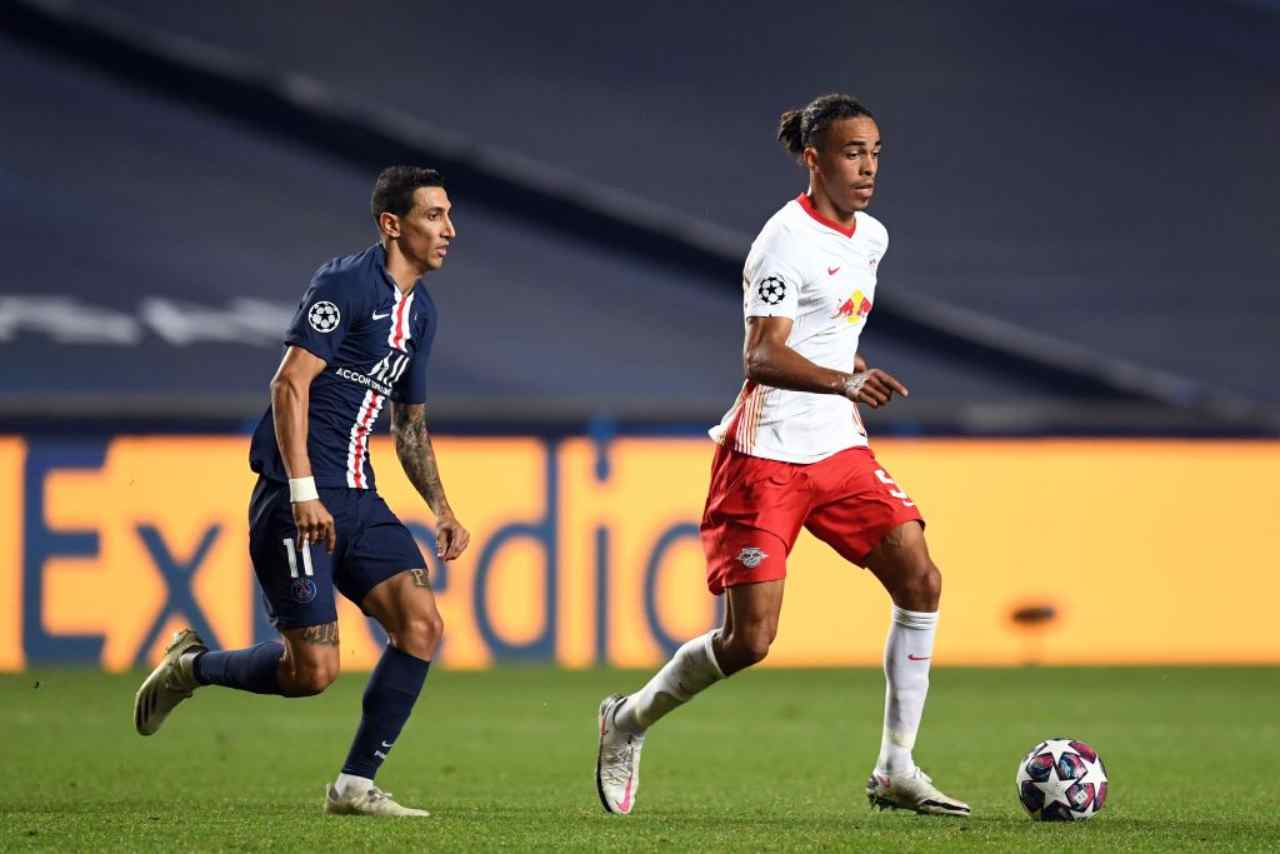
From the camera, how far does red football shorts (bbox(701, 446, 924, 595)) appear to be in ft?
21.6

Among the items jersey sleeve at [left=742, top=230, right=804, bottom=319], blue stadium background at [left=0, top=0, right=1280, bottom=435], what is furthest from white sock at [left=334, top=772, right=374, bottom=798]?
blue stadium background at [left=0, top=0, right=1280, bottom=435]

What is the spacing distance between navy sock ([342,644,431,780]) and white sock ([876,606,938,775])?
4.41 ft

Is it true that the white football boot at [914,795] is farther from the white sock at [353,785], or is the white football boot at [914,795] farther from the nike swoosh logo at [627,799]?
the white sock at [353,785]

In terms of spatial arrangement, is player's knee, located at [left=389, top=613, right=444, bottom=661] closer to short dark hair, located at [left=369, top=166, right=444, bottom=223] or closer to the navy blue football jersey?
the navy blue football jersey

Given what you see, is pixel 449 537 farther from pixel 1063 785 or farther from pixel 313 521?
pixel 1063 785

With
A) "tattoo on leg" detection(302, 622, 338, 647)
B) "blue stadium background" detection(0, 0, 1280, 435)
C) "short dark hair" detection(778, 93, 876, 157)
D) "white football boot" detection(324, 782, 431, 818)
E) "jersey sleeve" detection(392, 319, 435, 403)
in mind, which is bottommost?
"white football boot" detection(324, 782, 431, 818)

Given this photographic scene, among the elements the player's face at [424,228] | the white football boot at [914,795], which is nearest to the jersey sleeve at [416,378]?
the player's face at [424,228]

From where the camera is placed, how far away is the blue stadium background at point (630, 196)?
17078 mm

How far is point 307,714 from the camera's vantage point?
1168cm

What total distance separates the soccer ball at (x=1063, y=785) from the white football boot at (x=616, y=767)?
3.78 feet

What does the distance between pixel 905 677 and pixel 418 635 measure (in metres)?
1.41

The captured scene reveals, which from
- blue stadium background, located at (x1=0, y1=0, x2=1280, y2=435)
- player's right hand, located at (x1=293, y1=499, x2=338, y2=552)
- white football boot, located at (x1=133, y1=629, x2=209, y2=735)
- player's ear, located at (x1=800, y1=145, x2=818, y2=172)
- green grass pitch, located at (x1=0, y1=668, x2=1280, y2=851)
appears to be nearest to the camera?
green grass pitch, located at (x1=0, y1=668, x2=1280, y2=851)

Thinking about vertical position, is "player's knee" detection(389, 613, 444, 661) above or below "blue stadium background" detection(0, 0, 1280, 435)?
below

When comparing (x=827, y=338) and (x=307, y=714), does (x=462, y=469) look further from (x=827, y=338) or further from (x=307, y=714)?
(x=827, y=338)
